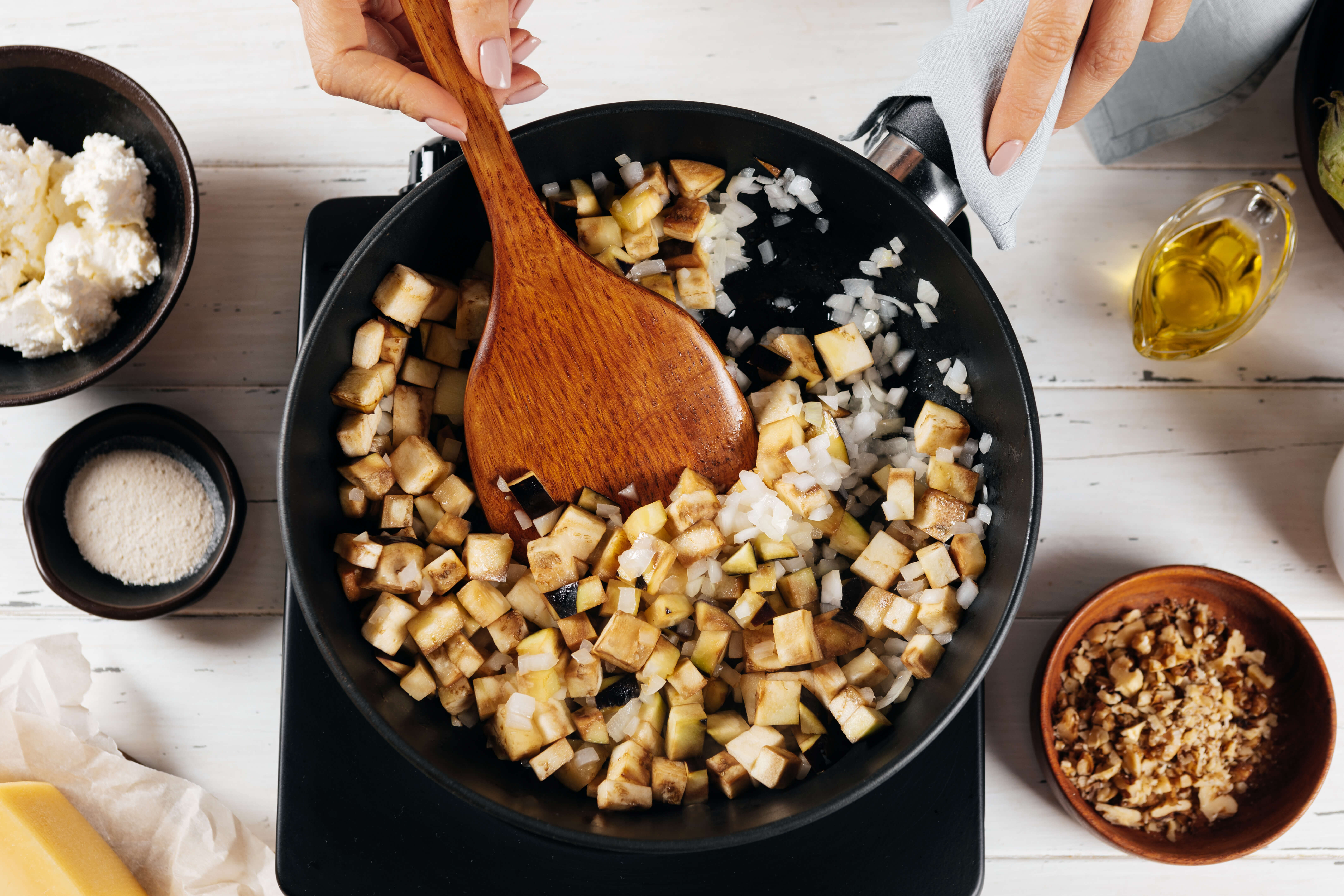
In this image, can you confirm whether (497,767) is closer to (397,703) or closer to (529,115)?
(397,703)

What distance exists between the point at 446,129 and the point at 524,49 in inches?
10.0

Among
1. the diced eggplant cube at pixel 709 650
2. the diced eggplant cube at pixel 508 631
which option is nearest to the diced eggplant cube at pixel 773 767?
the diced eggplant cube at pixel 709 650

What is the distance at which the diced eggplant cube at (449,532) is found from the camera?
115 centimetres

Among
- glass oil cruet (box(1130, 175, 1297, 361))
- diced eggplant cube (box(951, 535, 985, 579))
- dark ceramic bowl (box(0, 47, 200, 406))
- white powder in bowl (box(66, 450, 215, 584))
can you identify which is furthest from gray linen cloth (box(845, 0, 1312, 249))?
white powder in bowl (box(66, 450, 215, 584))

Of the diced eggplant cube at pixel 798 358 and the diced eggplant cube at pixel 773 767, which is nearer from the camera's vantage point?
the diced eggplant cube at pixel 773 767

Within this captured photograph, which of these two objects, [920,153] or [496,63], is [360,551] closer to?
[496,63]

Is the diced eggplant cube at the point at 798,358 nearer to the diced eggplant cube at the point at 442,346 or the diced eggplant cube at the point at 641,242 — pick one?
the diced eggplant cube at the point at 641,242

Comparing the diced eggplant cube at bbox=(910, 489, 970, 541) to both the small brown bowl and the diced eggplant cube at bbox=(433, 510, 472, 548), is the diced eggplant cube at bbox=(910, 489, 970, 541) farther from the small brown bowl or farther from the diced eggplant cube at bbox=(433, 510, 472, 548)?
the diced eggplant cube at bbox=(433, 510, 472, 548)

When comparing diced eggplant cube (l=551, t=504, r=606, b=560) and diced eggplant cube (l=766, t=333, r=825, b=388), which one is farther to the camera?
diced eggplant cube (l=766, t=333, r=825, b=388)

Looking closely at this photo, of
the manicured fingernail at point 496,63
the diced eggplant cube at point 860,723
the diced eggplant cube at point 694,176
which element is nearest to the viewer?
the manicured fingernail at point 496,63

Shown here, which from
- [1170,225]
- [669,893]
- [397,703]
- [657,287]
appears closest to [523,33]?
[657,287]

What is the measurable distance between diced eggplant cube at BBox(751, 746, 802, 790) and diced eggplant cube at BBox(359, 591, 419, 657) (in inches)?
18.3

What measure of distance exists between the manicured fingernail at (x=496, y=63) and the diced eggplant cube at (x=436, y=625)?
63 centimetres

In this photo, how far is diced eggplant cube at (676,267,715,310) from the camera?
123 centimetres
